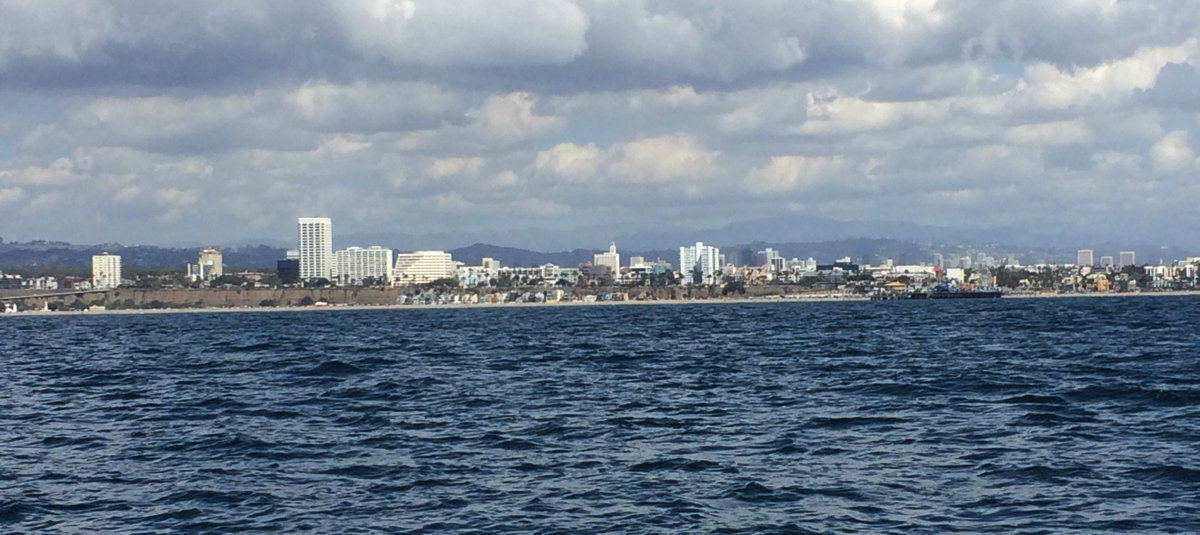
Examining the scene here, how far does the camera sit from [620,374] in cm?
5312

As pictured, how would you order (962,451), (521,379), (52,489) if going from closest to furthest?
(52,489) → (962,451) → (521,379)

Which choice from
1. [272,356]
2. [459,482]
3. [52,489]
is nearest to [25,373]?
[272,356]

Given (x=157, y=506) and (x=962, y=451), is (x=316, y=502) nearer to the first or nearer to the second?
(x=157, y=506)

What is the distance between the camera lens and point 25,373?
61.6 m

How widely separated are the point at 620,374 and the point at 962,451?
25153 millimetres

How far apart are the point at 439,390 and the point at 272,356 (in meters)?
27.6

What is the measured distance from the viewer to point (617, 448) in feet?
100

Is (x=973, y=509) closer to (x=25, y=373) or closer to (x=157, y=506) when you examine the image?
(x=157, y=506)

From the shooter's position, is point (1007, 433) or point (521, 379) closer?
point (1007, 433)

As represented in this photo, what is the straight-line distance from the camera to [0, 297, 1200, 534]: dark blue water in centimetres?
2303

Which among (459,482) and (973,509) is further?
(459,482)

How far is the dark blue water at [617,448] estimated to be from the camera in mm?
23031

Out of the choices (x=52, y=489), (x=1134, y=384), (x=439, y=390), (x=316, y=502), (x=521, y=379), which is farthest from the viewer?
(x=521, y=379)

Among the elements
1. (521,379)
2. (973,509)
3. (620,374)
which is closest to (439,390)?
(521,379)
